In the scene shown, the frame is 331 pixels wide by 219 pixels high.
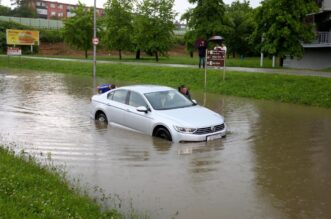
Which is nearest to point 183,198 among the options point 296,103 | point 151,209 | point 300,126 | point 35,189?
point 151,209

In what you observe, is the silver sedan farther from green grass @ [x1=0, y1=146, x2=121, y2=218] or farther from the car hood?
green grass @ [x1=0, y1=146, x2=121, y2=218]

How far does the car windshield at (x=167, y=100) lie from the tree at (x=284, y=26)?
22.8 meters

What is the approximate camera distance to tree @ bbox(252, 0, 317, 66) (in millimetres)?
33688

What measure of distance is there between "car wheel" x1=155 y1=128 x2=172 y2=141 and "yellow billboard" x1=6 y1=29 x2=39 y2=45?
4877 centimetres

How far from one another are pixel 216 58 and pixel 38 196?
18.2 metres

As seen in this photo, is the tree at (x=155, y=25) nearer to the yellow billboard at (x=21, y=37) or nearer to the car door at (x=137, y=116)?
the yellow billboard at (x=21, y=37)

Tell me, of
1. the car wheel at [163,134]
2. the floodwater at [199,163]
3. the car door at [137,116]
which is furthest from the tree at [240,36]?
the car wheel at [163,134]

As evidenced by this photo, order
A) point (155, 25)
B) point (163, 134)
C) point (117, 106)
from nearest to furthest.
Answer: point (163, 134), point (117, 106), point (155, 25)

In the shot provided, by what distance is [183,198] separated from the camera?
285 inches

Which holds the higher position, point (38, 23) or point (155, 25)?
point (38, 23)

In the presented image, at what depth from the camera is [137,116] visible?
12.1m

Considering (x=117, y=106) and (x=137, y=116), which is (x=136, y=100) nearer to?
(x=137, y=116)

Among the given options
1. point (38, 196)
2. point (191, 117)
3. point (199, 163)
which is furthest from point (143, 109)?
point (38, 196)

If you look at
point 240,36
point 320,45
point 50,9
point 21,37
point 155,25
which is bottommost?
point 320,45
